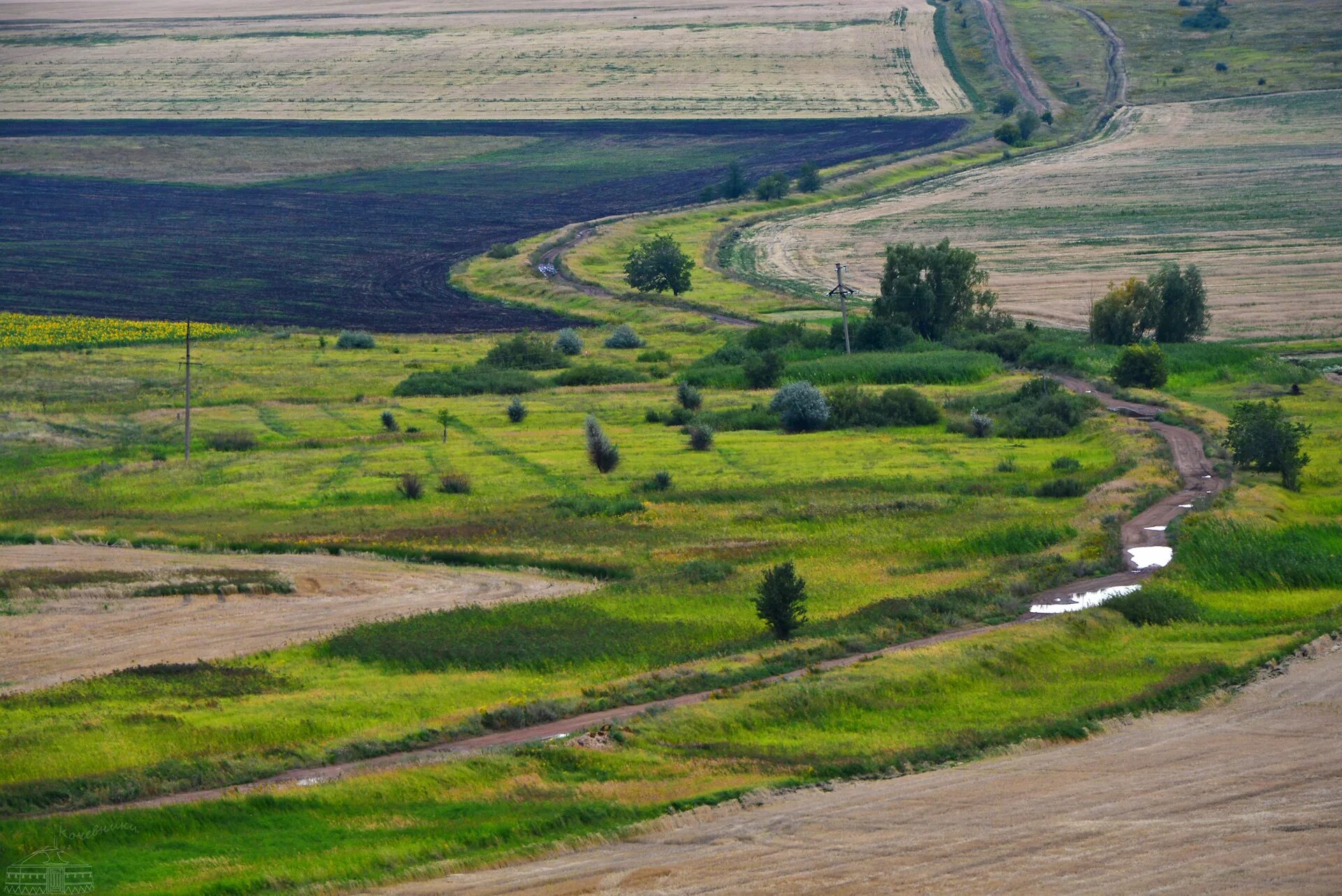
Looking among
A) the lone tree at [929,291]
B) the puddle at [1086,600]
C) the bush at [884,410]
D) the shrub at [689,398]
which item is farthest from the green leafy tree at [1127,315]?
the puddle at [1086,600]

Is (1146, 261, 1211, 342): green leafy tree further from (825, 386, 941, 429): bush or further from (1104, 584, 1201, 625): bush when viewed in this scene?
(1104, 584, 1201, 625): bush

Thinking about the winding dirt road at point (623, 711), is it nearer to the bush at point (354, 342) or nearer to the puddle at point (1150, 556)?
the puddle at point (1150, 556)

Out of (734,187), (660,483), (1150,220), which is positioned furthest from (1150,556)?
(734,187)

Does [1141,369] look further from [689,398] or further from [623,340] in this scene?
[623,340]

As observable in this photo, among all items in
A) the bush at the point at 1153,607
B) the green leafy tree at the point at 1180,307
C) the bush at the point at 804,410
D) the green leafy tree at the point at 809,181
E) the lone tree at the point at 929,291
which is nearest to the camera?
the bush at the point at 1153,607

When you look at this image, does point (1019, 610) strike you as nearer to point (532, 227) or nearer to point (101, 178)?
point (532, 227)

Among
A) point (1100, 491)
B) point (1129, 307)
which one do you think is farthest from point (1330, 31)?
point (1100, 491)

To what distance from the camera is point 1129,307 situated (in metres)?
81.1

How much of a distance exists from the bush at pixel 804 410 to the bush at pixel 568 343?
24.1 meters

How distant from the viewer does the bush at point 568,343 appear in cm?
8656

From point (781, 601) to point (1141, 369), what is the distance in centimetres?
3985

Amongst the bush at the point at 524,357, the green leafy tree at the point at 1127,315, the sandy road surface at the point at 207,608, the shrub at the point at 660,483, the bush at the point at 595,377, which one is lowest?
the sandy road surface at the point at 207,608

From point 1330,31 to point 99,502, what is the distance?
546 ft

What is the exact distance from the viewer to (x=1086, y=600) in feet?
122
